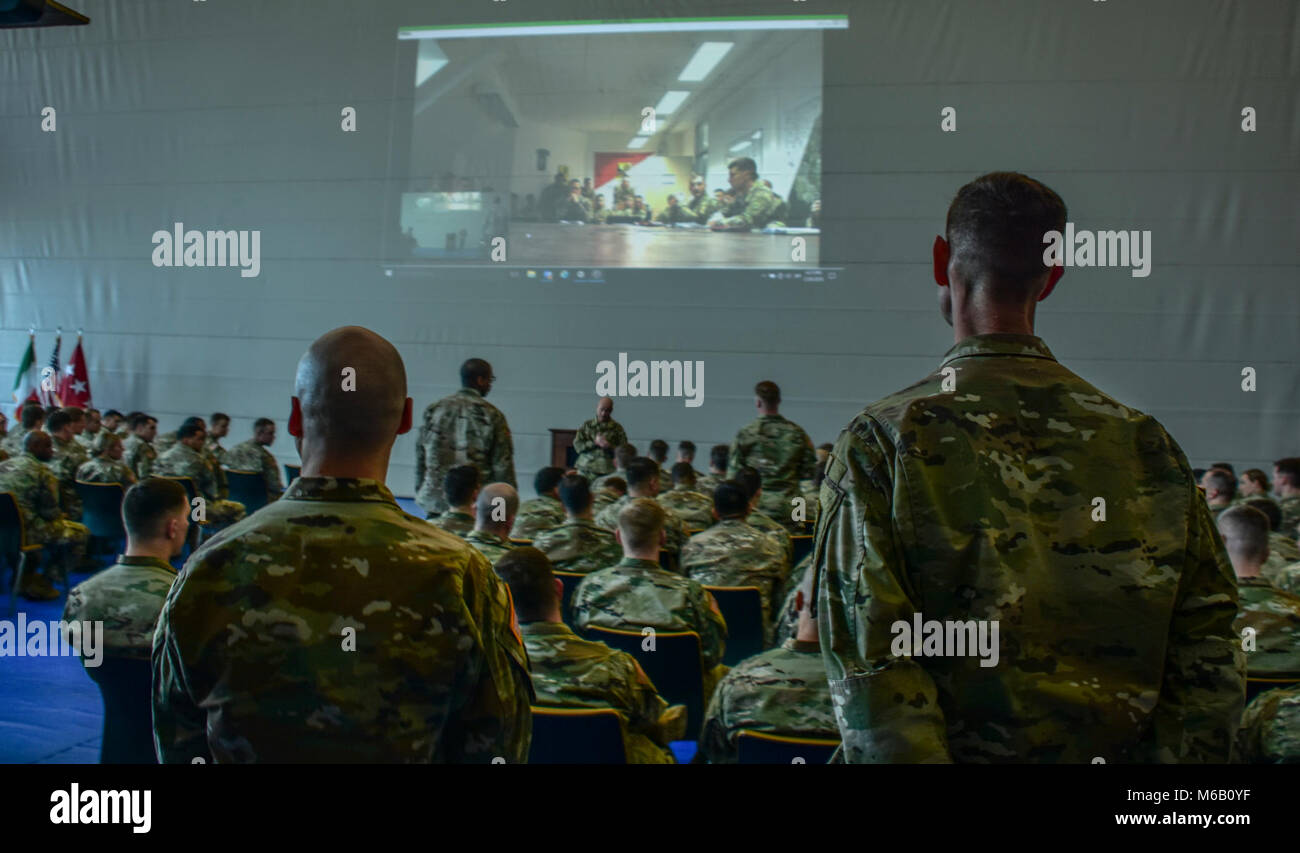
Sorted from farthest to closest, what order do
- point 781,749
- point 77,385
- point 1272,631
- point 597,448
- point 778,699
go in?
point 77,385 < point 597,448 < point 1272,631 < point 778,699 < point 781,749

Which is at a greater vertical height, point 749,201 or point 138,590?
point 749,201

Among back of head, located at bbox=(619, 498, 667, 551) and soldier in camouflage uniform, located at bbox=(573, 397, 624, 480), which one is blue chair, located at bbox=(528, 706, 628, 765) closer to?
back of head, located at bbox=(619, 498, 667, 551)

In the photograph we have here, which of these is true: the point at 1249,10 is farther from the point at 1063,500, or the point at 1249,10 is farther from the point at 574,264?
the point at 1063,500

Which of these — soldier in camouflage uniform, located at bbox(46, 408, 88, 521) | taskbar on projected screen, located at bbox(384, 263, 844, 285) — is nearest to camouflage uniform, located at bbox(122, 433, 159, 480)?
soldier in camouflage uniform, located at bbox(46, 408, 88, 521)

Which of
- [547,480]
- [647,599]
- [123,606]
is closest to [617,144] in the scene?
[547,480]

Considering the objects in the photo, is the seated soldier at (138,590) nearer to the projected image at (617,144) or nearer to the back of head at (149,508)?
the back of head at (149,508)

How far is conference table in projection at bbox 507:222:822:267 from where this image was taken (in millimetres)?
9117

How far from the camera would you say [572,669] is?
7.66 feet

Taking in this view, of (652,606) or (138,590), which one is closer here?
(138,590)

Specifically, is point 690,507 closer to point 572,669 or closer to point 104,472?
point 572,669

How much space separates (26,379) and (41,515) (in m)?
6.91

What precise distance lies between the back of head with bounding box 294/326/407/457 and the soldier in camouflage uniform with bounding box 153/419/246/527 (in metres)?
5.34

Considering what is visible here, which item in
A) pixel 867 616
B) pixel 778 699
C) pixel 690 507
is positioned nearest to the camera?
pixel 867 616
